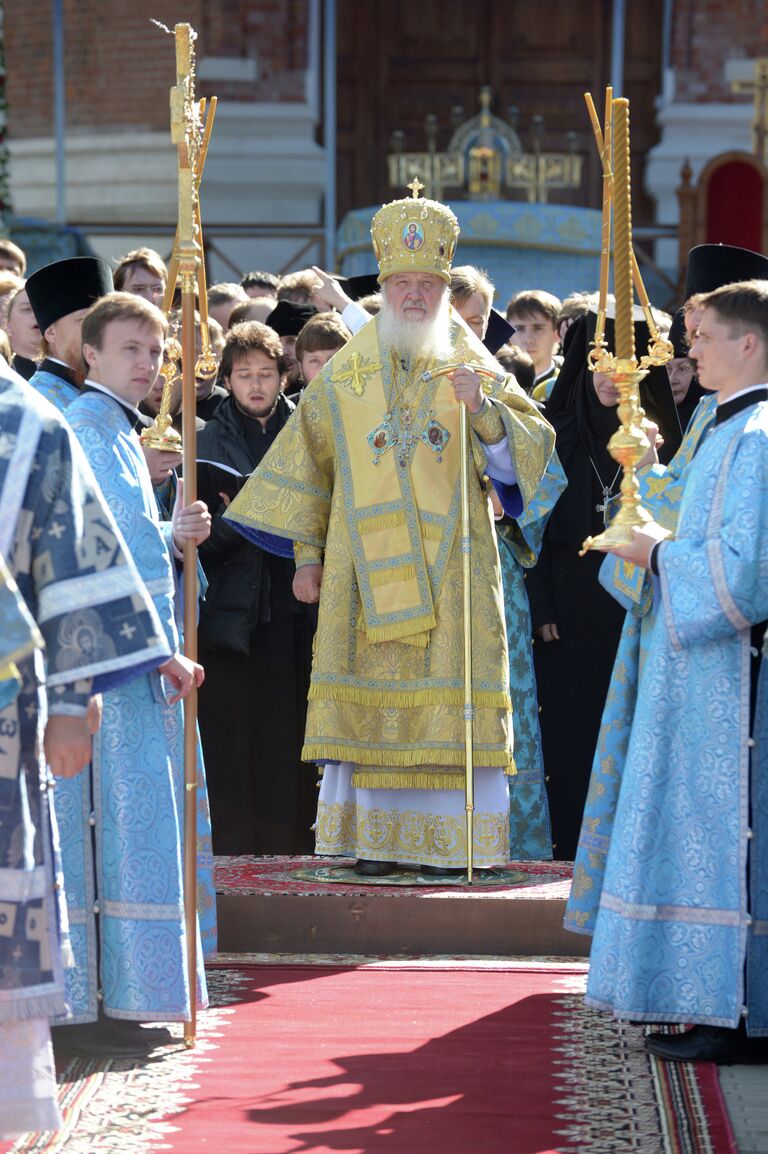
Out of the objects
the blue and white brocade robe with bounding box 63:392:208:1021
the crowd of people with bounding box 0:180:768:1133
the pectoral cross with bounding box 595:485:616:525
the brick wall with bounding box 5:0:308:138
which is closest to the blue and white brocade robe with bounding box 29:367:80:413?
the crowd of people with bounding box 0:180:768:1133

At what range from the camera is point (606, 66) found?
16.8 metres

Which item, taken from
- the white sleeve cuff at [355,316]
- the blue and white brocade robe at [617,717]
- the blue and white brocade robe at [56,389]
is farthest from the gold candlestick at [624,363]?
the white sleeve cuff at [355,316]

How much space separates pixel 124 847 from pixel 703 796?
4.52 feet

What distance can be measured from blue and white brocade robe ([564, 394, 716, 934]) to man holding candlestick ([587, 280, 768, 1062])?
244 millimetres

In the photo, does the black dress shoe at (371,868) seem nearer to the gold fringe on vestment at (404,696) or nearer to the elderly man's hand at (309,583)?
the gold fringe on vestment at (404,696)

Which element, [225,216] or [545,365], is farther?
[225,216]

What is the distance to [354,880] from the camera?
6.55m

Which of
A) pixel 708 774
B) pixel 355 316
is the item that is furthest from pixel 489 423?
pixel 708 774

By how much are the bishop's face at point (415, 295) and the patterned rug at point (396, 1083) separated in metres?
2.17

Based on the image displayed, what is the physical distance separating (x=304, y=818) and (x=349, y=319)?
1.85m

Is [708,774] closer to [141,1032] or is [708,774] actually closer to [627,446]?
[627,446]

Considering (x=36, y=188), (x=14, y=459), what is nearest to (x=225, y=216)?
(x=36, y=188)

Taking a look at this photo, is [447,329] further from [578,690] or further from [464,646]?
[578,690]

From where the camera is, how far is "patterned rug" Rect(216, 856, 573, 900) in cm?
634
